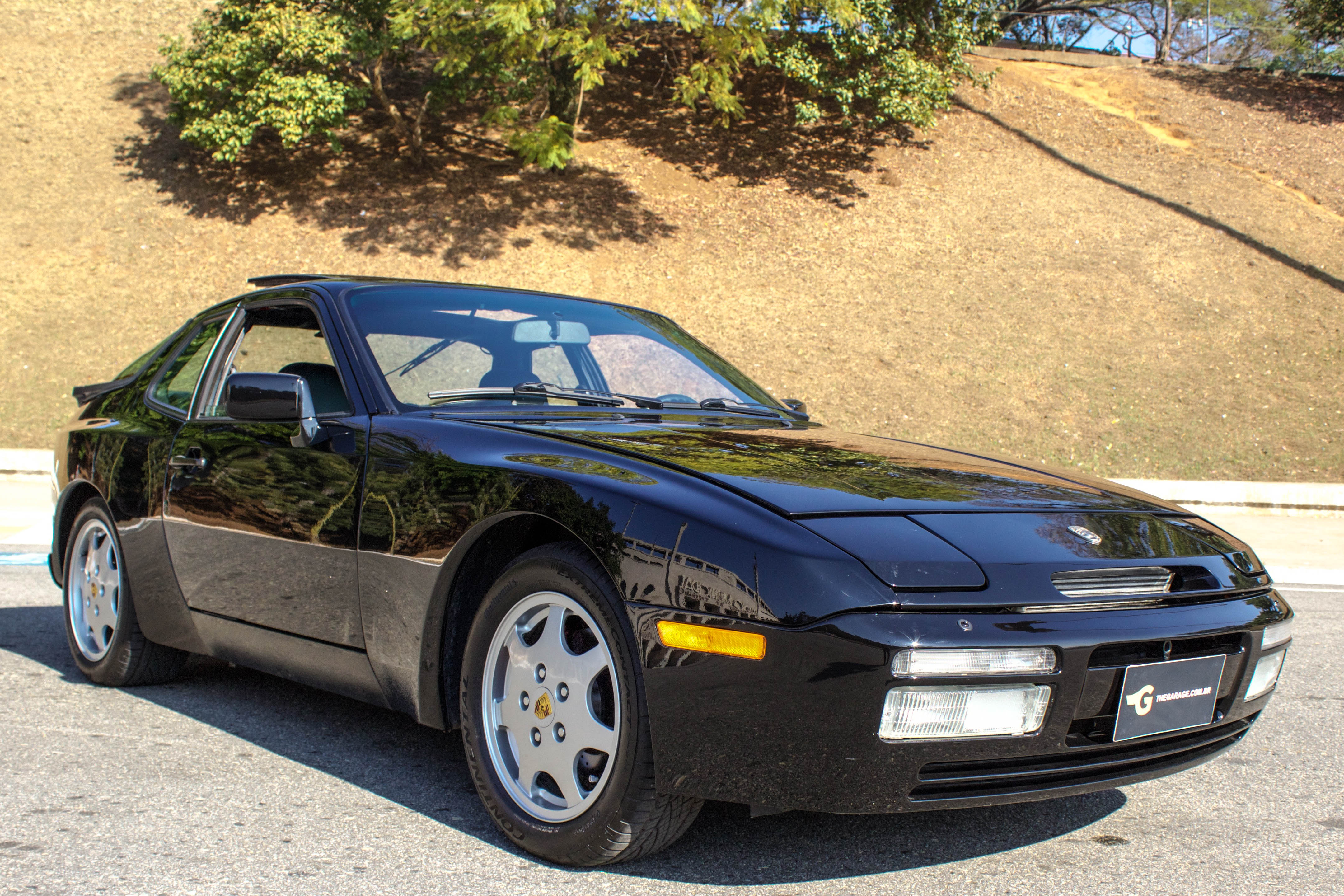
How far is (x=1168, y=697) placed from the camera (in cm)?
249

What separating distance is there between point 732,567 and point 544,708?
71 cm

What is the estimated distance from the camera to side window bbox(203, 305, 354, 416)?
3.72 meters

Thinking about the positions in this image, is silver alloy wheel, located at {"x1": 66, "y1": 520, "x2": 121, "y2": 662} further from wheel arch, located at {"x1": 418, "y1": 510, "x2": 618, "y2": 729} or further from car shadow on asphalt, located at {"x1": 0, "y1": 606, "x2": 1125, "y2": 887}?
wheel arch, located at {"x1": 418, "y1": 510, "x2": 618, "y2": 729}

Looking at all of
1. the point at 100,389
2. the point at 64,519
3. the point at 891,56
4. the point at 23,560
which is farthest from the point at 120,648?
the point at 891,56

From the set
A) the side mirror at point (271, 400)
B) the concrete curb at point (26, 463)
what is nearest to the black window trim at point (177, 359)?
the side mirror at point (271, 400)

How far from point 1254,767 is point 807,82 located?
67.3ft

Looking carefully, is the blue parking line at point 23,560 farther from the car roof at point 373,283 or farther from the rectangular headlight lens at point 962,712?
the rectangular headlight lens at point 962,712

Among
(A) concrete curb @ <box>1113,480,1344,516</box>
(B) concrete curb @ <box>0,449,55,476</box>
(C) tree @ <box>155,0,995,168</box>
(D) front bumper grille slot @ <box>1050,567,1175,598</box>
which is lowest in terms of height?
(B) concrete curb @ <box>0,449,55,476</box>

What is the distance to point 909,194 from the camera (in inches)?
888

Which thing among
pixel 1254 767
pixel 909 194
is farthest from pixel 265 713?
pixel 909 194

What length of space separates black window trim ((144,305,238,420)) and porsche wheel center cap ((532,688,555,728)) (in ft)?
6.69

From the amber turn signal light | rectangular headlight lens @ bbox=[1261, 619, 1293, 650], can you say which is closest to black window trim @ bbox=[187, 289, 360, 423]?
the amber turn signal light

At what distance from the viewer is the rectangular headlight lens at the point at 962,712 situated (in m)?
2.24

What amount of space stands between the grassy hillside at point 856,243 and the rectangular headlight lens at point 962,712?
12291mm
